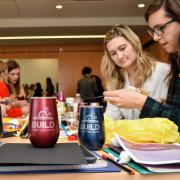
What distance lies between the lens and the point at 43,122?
80cm

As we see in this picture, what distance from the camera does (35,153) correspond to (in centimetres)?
70

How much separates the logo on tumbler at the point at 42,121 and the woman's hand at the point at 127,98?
0.48 meters

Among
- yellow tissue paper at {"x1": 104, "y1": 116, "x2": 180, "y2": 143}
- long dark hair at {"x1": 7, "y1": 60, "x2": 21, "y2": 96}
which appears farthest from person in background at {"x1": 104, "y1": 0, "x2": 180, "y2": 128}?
long dark hair at {"x1": 7, "y1": 60, "x2": 21, "y2": 96}

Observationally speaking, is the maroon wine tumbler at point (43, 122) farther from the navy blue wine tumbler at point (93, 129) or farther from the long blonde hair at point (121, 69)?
the long blonde hair at point (121, 69)

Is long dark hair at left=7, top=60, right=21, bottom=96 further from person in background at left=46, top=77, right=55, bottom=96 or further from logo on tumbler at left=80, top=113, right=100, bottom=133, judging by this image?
person in background at left=46, top=77, right=55, bottom=96

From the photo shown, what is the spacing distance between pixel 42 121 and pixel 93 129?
0.18 meters

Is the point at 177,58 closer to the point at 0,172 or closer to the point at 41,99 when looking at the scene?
the point at 41,99

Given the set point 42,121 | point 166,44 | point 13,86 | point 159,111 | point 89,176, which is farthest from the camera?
point 13,86

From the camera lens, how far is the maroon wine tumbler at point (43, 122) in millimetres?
803

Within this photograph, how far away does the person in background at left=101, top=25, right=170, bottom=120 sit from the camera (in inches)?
71.1

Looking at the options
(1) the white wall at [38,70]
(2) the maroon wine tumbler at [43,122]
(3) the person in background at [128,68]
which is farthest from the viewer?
(1) the white wall at [38,70]

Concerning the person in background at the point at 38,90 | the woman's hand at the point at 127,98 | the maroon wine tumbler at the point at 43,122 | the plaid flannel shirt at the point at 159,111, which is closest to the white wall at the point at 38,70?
the person in background at the point at 38,90

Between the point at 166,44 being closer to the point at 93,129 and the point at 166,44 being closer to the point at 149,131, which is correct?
the point at 149,131

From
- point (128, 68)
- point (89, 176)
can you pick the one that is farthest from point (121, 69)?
point (89, 176)
